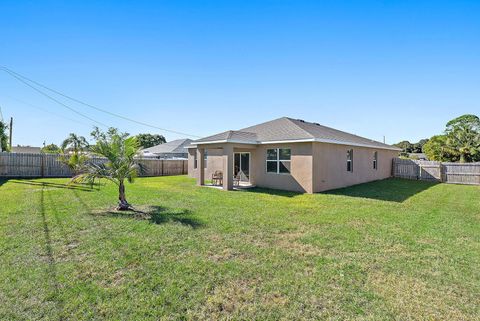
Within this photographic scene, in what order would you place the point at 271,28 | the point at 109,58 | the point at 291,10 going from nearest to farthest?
the point at 291,10 → the point at 271,28 → the point at 109,58

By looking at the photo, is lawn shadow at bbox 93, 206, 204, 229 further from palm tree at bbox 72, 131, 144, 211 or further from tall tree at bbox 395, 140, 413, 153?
tall tree at bbox 395, 140, 413, 153

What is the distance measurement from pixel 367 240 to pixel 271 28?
10778 mm

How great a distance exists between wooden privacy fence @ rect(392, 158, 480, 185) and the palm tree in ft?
71.0

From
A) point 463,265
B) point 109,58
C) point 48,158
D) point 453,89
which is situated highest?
point 109,58

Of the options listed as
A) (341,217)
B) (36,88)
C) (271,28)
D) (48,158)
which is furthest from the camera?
(36,88)

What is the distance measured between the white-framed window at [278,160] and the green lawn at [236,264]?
5.63 meters

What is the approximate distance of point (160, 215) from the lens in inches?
322

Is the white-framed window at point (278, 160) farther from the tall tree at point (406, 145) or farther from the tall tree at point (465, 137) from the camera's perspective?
the tall tree at point (406, 145)

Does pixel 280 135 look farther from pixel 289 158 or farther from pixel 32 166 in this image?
pixel 32 166

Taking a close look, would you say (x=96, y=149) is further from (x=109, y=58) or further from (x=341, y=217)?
(x=109, y=58)

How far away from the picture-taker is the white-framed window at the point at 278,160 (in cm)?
1436

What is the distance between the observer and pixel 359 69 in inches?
581

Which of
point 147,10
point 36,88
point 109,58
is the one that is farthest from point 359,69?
point 36,88

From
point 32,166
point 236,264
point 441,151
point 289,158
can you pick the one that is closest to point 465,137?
point 441,151
